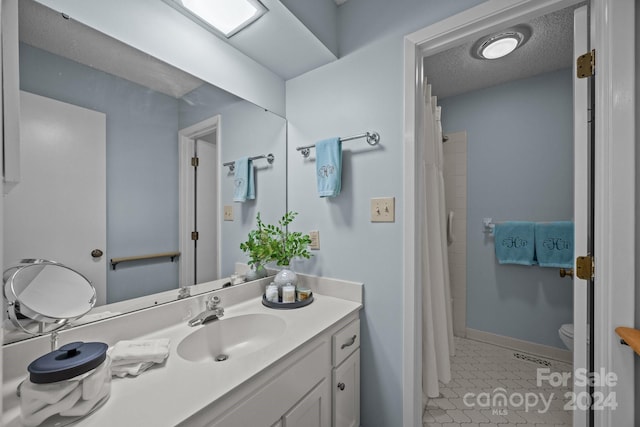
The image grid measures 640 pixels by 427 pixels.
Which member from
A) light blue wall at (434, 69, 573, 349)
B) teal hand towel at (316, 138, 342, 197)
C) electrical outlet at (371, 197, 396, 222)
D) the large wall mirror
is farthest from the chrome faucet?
light blue wall at (434, 69, 573, 349)

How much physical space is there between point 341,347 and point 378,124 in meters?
1.09

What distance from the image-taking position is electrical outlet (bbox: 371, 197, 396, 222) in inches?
50.5

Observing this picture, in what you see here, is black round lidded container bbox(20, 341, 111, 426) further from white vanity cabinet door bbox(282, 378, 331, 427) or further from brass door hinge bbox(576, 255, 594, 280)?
brass door hinge bbox(576, 255, 594, 280)

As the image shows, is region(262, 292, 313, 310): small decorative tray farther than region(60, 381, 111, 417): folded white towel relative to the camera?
Yes

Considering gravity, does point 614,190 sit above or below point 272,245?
above

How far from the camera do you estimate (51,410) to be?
0.55 metres

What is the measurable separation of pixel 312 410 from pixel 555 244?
90.2 inches

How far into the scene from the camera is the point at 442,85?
2398 mm

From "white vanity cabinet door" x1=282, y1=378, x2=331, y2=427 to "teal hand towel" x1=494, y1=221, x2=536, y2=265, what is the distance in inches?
80.6

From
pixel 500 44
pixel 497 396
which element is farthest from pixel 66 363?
pixel 500 44

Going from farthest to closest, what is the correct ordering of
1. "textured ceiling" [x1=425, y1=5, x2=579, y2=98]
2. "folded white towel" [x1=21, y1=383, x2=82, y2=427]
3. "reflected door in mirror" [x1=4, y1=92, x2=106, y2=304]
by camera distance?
"textured ceiling" [x1=425, y1=5, x2=579, y2=98]
"reflected door in mirror" [x1=4, y1=92, x2=106, y2=304]
"folded white towel" [x1=21, y1=383, x2=82, y2=427]

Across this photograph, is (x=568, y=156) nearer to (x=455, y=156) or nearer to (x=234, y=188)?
(x=455, y=156)

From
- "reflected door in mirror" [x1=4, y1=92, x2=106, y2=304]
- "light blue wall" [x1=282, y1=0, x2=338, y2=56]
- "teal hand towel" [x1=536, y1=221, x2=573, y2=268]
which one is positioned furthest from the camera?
"teal hand towel" [x1=536, y1=221, x2=573, y2=268]

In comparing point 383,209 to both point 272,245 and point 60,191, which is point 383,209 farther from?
point 60,191
